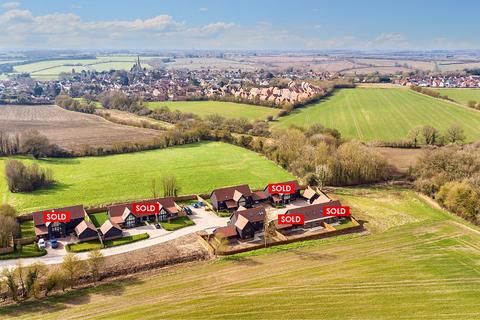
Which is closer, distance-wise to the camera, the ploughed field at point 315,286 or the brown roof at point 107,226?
the ploughed field at point 315,286

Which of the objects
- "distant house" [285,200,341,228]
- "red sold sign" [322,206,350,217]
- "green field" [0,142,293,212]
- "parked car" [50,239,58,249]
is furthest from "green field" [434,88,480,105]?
"parked car" [50,239,58,249]

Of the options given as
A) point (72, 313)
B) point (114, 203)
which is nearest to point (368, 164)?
point (114, 203)

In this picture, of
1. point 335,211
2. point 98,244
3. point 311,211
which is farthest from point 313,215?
point 98,244

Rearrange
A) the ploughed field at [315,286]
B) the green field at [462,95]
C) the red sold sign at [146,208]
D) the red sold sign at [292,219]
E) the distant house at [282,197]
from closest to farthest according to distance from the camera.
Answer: the ploughed field at [315,286]
the red sold sign at [292,219]
the red sold sign at [146,208]
the distant house at [282,197]
the green field at [462,95]

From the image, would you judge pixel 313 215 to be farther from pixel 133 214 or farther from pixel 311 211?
pixel 133 214

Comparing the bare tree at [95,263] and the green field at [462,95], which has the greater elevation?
the green field at [462,95]

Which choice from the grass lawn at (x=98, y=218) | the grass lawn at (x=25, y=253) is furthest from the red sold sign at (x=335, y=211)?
the grass lawn at (x=25, y=253)

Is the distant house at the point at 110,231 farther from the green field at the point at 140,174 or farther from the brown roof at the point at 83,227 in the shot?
the green field at the point at 140,174

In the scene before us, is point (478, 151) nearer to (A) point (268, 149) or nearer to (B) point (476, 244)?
(B) point (476, 244)
